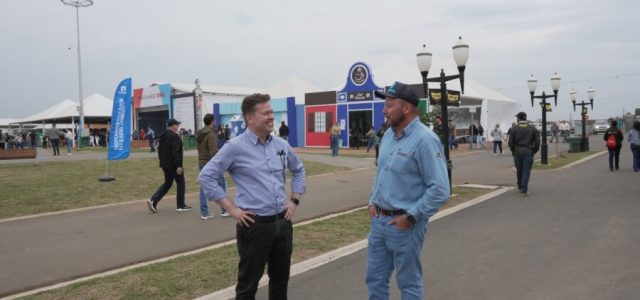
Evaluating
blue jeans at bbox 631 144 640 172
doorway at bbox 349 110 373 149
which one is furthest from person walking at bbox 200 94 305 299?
doorway at bbox 349 110 373 149

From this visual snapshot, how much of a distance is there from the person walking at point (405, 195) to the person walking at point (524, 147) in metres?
8.01

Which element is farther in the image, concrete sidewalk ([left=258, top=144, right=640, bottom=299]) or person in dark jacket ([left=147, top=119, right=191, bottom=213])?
person in dark jacket ([left=147, top=119, right=191, bottom=213])

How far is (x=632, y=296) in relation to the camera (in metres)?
Answer: 4.30

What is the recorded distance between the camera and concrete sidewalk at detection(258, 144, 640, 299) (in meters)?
4.55

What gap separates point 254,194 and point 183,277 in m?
2.01

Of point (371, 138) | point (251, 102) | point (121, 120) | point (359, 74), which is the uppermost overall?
point (359, 74)

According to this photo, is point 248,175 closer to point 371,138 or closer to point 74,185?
point 74,185

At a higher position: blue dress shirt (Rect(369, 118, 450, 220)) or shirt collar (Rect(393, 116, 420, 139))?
shirt collar (Rect(393, 116, 420, 139))

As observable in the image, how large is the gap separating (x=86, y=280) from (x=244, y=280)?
240 cm

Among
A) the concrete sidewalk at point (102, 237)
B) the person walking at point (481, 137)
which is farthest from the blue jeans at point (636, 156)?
the person walking at point (481, 137)

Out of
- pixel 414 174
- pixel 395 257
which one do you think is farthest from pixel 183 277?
pixel 414 174

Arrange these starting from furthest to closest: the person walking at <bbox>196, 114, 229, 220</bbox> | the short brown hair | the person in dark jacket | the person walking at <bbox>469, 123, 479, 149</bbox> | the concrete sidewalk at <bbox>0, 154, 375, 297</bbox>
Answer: the person walking at <bbox>469, 123, 479, 149</bbox>, the person in dark jacket, the person walking at <bbox>196, 114, 229, 220</bbox>, the concrete sidewalk at <bbox>0, 154, 375, 297</bbox>, the short brown hair

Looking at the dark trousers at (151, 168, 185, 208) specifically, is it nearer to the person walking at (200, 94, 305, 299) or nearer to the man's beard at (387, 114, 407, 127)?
the person walking at (200, 94, 305, 299)

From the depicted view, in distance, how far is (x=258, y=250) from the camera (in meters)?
3.40
